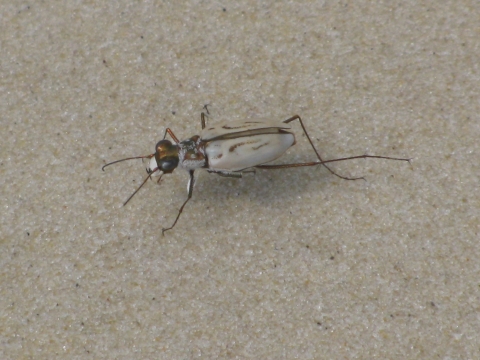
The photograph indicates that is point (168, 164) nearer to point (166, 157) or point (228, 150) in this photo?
point (166, 157)

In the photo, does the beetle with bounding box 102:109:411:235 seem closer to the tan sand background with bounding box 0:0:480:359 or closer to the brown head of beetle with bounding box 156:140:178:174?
the brown head of beetle with bounding box 156:140:178:174

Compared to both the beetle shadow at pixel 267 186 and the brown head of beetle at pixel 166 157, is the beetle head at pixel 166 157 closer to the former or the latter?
the brown head of beetle at pixel 166 157

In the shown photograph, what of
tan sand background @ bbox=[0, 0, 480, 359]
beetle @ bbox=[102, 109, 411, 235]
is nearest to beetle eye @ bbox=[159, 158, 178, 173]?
beetle @ bbox=[102, 109, 411, 235]

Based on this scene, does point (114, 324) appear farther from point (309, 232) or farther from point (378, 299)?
point (378, 299)

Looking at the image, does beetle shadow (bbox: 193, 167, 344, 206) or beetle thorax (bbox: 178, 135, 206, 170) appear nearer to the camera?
beetle thorax (bbox: 178, 135, 206, 170)

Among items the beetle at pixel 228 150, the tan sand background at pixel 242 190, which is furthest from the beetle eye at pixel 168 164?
the tan sand background at pixel 242 190

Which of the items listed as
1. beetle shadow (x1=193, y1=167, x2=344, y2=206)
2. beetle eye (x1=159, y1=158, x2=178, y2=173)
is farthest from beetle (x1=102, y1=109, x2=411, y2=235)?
beetle shadow (x1=193, y1=167, x2=344, y2=206)

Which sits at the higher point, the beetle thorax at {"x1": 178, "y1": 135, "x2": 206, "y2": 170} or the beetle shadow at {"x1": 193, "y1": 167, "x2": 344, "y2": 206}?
the beetle thorax at {"x1": 178, "y1": 135, "x2": 206, "y2": 170}

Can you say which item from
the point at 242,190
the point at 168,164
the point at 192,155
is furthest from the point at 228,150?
the point at 242,190
